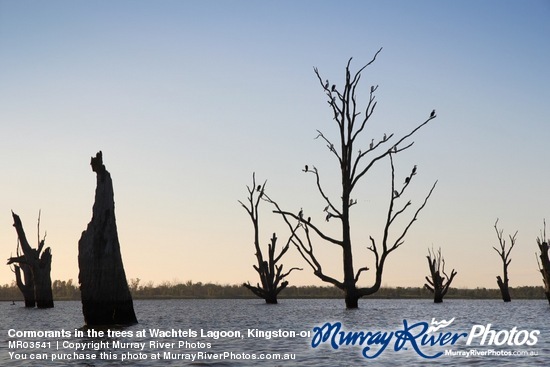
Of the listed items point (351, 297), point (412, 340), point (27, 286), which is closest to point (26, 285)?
point (27, 286)

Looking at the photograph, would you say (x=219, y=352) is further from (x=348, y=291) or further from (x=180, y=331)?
(x=348, y=291)

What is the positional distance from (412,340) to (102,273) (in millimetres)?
9483

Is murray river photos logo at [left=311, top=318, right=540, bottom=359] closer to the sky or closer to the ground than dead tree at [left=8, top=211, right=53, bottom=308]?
closer to the ground

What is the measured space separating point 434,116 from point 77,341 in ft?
58.1

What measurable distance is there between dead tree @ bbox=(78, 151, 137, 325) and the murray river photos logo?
6024mm

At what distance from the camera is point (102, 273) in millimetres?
20562

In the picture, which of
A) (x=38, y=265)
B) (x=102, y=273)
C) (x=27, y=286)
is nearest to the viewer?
(x=102, y=273)

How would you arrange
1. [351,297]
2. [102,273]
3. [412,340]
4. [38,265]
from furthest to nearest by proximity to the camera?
1. [38,265]
2. [351,297]
3. [102,273]
4. [412,340]

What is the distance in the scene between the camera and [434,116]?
28.9 m

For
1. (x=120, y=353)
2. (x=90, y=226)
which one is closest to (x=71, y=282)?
(x=90, y=226)

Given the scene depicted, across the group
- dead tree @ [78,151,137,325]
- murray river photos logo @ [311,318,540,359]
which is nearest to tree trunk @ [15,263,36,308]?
dead tree @ [78,151,137,325]

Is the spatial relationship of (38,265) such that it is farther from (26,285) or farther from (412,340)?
(412,340)

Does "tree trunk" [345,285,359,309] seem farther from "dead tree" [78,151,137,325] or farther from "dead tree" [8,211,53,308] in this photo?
"dead tree" [8,211,53,308]

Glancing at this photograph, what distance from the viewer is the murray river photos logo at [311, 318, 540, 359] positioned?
1455 centimetres
